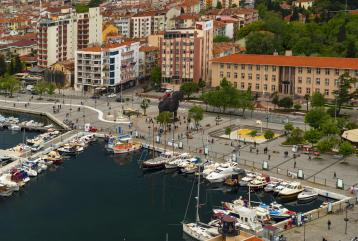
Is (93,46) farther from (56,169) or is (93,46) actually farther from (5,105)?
(56,169)

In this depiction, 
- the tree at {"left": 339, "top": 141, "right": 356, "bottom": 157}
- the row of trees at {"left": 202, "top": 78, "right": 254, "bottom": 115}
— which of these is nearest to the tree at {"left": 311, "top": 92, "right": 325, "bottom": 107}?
the row of trees at {"left": 202, "top": 78, "right": 254, "bottom": 115}

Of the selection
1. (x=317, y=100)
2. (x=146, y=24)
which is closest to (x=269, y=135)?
(x=317, y=100)

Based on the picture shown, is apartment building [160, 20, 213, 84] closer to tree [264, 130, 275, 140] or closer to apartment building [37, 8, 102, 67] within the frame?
apartment building [37, 8, 102, 67]

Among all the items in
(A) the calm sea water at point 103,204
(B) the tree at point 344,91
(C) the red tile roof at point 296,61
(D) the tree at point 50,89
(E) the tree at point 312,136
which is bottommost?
(A) the calm sea water at point 103,204

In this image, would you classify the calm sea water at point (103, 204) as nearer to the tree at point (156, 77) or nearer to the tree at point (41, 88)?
the tree at point (41, 88)

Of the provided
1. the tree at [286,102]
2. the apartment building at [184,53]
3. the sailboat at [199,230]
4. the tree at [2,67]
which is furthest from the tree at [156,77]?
the sailboat at [199,230]

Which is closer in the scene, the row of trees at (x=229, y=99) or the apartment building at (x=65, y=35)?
the row of trees at (x=229, y=99)

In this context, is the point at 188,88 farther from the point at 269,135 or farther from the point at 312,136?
the point at 312,136
